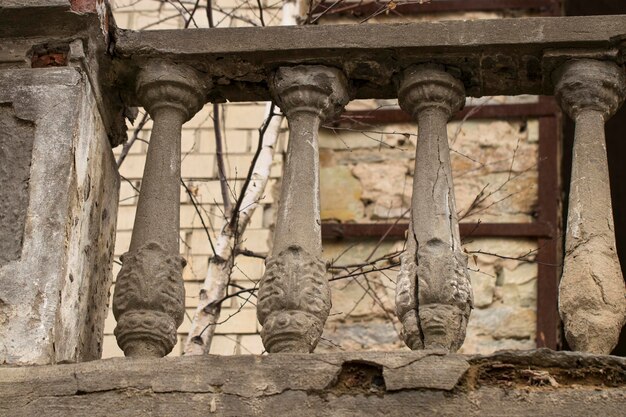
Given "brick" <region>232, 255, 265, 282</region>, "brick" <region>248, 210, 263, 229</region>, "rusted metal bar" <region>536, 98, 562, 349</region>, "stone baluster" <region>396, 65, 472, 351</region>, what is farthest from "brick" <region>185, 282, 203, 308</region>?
"stone baluster" <region>396, 65, 472, 351</region>

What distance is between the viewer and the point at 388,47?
4.75 metres

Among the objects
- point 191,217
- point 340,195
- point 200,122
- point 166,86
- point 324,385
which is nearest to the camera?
point 324,385

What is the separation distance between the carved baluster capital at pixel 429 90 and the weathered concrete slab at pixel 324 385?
960 mm

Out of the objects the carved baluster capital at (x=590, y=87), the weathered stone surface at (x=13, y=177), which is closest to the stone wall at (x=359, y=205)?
the carved baluster capital at (x=590, y=87)

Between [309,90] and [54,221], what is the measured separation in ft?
2.96

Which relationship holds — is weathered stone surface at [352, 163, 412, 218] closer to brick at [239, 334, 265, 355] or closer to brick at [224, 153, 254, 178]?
brick at [224, 153, 254, 178]

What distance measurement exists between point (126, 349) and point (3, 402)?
41 centimetres

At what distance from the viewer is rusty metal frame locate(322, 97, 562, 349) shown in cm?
841

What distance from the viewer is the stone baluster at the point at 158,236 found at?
14.4 ft

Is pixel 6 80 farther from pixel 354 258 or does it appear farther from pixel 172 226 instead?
pixel 354 258

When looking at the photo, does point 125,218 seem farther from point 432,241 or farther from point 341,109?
point 432,241

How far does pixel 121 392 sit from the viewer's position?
4.14m

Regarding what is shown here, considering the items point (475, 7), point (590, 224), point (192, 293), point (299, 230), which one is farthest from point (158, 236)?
point (475, 7)

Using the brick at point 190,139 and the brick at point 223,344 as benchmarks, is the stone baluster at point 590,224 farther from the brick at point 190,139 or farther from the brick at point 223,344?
the brick at point 190,139
